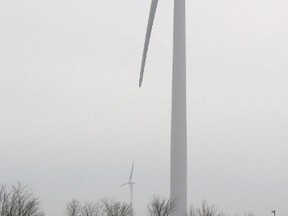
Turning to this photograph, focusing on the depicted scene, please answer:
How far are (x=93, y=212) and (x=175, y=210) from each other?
42.1 metres

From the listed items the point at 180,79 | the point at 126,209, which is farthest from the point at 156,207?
the point at 180,79

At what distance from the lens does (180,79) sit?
1757 inches

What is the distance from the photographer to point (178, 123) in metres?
44.2

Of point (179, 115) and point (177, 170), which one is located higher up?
point (179, 115)

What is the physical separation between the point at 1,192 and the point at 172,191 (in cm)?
2959

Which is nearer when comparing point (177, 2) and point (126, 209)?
point (177, 2)

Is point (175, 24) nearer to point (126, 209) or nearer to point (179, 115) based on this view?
point (179, 115)

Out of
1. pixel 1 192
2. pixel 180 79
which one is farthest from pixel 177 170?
pixel 1 192

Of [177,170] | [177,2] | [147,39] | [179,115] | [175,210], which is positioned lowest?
[175,210]

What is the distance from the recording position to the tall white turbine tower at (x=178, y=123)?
43.8m

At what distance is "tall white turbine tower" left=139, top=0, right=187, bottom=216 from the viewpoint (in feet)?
144

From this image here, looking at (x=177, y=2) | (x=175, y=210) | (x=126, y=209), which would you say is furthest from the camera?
(x=126, y=209)

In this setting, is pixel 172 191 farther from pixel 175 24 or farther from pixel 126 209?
pixel 126 209

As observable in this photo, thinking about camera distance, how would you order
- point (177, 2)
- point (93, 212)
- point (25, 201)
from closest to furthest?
point (177, 2) → point (25, 201) → point (93, 212)
